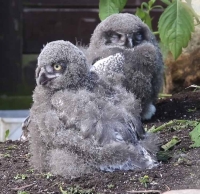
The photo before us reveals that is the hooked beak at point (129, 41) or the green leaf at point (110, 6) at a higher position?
the green leaf at point (110, 6)

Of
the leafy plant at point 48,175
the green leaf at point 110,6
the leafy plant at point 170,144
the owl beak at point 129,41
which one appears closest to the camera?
the leafy plant at point 48,175

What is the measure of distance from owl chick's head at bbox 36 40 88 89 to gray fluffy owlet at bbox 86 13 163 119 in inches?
46.4

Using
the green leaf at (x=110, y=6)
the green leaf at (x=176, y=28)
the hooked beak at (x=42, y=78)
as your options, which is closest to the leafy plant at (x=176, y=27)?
the green leaf at (x=176, y=28)

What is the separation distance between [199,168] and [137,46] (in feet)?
5.47

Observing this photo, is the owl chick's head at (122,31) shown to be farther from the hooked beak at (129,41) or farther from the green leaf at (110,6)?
the green leaf at (110,6)

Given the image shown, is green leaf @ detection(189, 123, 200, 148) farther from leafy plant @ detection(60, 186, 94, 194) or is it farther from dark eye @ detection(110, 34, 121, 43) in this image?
dark eye @ detection(110, 34, 121, 43)

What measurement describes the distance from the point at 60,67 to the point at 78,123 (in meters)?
0.38

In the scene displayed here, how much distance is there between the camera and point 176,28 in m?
5.49

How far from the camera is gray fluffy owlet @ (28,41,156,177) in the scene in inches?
153

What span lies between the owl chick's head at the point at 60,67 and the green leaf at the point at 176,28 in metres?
1.54

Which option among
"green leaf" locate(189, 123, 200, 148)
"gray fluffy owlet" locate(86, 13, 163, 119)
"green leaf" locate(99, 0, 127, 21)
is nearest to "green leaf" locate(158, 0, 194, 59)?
"gray fluffy owlet" locate(86, 13, 163, 119)

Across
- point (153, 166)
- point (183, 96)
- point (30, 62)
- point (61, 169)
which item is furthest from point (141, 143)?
point (30, 62)

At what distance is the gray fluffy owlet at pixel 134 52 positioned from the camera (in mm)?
5305

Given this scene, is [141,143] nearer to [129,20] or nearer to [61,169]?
[61,169]
